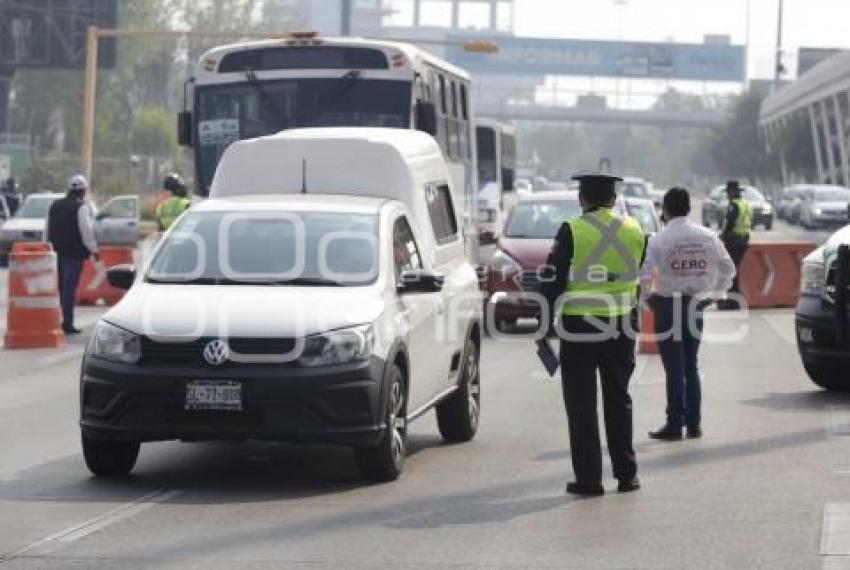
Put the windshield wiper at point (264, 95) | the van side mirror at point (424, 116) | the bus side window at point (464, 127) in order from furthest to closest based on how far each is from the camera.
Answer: the bus side window at point (464, 127) → the windshield wiper at point (264, 95) → the van side mirror at point (424, 116)

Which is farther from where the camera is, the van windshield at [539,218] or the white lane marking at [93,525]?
the van windshield at [539,218]

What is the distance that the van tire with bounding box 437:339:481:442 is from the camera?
1387cm

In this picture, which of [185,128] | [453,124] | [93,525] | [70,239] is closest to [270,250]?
[93,525]

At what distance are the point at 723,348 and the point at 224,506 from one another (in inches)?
516

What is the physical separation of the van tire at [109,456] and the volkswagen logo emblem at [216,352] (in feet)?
2.41

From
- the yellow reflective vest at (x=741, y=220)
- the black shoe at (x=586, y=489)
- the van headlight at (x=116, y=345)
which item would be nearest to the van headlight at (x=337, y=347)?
the van headlight at (x=116, y=345)

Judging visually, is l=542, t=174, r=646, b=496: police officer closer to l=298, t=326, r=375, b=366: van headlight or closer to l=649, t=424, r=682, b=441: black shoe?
l=298, t=326, r=375, b=366: van headlight

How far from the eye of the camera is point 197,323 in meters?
11.4

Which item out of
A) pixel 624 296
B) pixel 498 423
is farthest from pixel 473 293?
pixel 624 296

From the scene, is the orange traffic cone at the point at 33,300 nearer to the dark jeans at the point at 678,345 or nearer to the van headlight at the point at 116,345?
the dark jeans at the point at 678,345

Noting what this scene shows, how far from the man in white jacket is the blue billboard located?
12746 cm

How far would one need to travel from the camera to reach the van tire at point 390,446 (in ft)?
38.1

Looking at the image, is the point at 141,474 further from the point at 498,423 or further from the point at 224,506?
the point at 498,423

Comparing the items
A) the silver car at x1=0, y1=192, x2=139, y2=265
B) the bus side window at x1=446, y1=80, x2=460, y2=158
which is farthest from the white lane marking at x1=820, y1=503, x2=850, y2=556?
the silver car at x1=0, y1=192, x2=139, y2=265
